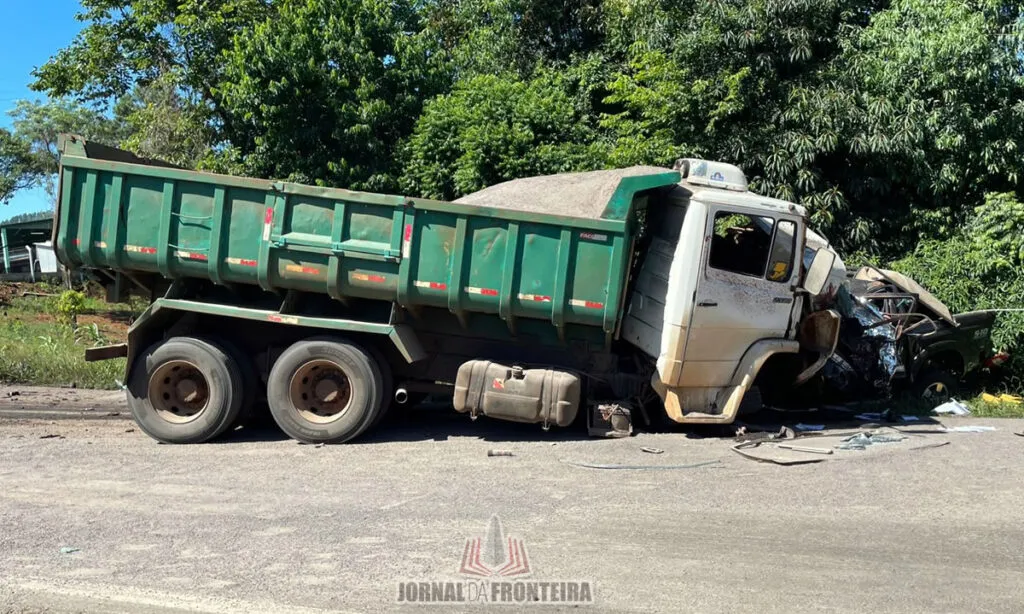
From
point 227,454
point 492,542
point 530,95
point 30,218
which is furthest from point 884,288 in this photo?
point 30,218

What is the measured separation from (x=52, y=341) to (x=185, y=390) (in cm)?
757

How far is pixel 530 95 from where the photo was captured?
13.5m

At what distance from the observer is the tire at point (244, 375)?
8172 millimetres

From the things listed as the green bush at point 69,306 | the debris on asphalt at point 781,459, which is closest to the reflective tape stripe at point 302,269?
the debris on asphalt at point 781,459

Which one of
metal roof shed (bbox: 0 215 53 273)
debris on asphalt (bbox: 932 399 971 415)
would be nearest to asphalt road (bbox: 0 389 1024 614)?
debris on asphalt (bbox: 932 399 971 415)

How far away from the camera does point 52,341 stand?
46.9 ft

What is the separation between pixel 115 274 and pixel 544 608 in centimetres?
608

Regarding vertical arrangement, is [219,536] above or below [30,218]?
below

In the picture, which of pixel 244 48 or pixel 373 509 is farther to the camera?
pixel 244 48

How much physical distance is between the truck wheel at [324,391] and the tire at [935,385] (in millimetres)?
6490

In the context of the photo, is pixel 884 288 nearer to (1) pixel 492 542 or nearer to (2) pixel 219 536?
(1) pixel 492 542

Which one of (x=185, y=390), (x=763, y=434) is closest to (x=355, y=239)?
(x=185, y=390)
